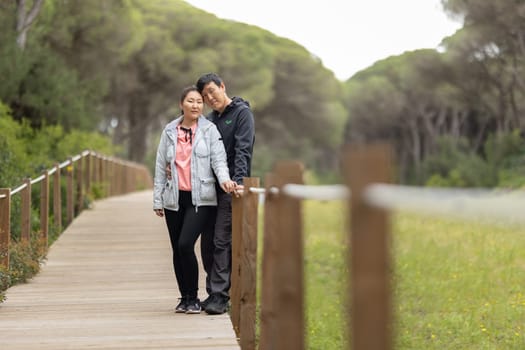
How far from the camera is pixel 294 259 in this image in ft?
11.9

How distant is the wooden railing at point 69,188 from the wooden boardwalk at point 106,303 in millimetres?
402

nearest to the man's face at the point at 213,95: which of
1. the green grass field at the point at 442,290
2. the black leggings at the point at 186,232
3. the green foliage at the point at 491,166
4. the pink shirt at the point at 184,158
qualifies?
the pink shirt at the point at 184,158

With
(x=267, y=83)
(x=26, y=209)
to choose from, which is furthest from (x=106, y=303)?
(x=267, y=83)

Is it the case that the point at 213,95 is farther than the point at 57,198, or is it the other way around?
the point at 57,198

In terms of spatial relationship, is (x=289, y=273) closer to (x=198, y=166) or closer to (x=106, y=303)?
(x=198, y=166)

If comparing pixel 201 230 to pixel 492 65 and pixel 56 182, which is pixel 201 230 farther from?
pixel 492 65

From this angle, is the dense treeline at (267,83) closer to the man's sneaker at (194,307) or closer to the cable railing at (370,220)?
the man's sneaker at (194,307)

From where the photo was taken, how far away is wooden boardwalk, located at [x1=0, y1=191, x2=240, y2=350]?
18.9 feet

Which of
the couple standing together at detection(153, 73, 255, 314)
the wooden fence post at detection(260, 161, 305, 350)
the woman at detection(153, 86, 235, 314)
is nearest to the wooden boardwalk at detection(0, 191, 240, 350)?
the couple standing together at detection(153, 73, 255, 314)

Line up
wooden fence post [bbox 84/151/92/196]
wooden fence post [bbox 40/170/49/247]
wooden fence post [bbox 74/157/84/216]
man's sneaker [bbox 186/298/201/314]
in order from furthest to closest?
wooden fence post [bbox 84/151/92/196], wooden fence post [bbox 74/157/84/216], wooden fence post [bbox 40/170/49/247], man's sneaker [bbox 186/298/201/314]

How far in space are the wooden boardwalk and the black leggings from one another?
0.79 ft

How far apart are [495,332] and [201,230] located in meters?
3.51

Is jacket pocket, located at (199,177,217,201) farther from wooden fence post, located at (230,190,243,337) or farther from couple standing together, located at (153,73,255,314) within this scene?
wooden fence post, located at (230,190,243,337)

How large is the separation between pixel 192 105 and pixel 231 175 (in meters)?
0.58
